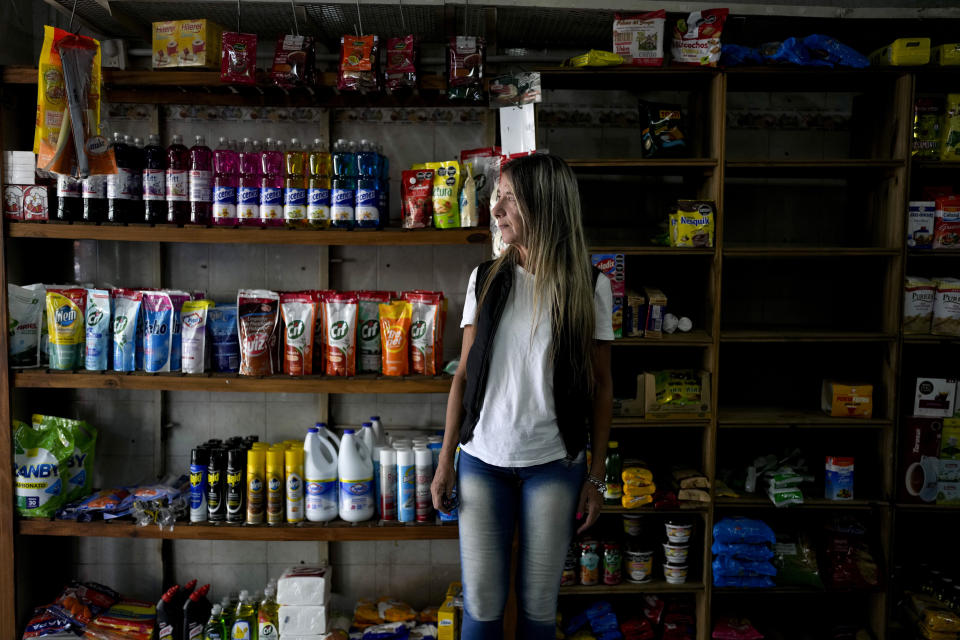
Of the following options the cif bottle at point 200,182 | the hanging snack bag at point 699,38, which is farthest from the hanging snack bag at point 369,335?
the hanging snack bag at point 699,38

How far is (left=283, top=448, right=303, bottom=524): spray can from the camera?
261 centimetres

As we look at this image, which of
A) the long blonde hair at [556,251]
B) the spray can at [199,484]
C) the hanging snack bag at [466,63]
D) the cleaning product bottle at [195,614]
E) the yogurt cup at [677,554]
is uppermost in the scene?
the hanging snack bag at [466,63]

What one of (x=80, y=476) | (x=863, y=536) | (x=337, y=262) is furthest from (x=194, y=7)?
(x=863, y=536)

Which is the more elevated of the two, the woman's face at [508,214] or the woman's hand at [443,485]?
the woman's face at [508,214]

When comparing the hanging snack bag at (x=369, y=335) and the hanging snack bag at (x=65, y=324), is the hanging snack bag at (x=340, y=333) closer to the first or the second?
the hanging snack bag at (x=369, y=335)

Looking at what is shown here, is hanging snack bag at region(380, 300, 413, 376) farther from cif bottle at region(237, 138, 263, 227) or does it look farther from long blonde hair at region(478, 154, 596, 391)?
long blonde hair at region(478, 154, 596, 391)

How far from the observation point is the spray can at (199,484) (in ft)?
8.61

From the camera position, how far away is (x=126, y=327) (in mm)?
2645

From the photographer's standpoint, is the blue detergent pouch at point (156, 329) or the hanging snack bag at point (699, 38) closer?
the hanging snack bag at point (699, 38)

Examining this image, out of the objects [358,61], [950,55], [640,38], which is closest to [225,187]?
[358,61]

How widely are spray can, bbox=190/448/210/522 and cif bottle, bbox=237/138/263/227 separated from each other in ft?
3.05

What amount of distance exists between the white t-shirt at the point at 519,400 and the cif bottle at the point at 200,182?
145 centimetres

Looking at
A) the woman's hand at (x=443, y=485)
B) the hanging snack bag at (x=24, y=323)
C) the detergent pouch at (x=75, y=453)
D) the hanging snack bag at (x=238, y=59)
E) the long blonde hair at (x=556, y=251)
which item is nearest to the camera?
the long blonde hair at (x=556, y=251)

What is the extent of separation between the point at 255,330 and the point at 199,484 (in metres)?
0.65
